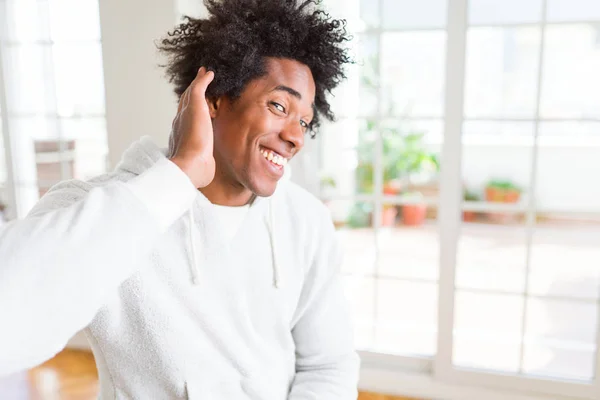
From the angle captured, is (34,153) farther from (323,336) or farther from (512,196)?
(512,196)

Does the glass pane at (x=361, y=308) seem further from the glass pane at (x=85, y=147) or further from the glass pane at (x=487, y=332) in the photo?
the glass pane at (x=85, y=147)

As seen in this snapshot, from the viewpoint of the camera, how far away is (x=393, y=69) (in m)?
6.85

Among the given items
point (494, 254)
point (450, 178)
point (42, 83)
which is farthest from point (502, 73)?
point (42, 83)

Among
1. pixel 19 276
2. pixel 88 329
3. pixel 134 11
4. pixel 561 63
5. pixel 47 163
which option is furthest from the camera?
pixel 561 63

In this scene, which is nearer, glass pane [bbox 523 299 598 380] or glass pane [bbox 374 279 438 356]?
glass pane [bbox 523 299 598 380]

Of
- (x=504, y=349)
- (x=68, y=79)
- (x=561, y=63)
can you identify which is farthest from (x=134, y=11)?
(x=561, y=63)

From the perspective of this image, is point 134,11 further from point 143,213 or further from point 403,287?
point 403,287

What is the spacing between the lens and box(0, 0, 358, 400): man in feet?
3.90

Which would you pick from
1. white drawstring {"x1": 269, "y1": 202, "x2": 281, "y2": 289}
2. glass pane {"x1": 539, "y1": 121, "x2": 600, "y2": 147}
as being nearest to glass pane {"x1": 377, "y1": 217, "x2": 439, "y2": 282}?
glass pane {"x1": 539, "y1": 121, "x2": 600, "y2": 147}

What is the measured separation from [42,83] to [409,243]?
182 inches

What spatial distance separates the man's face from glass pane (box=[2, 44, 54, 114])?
232 cm

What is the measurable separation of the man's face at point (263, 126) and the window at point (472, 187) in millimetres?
447

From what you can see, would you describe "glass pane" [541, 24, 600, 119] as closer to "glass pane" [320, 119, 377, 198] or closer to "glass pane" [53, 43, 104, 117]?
"glass pane" [320, 119, 377, 198]

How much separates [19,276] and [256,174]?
63 centimetres
